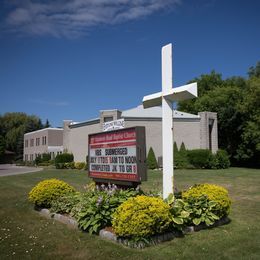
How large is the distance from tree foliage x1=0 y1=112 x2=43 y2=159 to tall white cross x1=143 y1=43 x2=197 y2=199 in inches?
3414

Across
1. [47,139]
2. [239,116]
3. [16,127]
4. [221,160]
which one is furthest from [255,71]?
[16,127]

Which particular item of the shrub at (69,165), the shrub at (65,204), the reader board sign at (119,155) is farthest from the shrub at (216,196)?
the shrub at (69,165)

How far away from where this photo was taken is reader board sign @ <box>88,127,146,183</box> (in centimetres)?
885

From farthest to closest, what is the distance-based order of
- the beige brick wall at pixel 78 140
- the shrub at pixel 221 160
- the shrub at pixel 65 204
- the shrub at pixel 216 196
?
the beige brick wall at pixel 78 140
the shrub at pixel 221 160
the shrub at pixel 65 204
the shrub at pixel 216 196

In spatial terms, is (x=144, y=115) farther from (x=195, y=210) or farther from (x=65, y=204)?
(x=195, y=210)

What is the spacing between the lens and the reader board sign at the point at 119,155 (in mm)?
8852

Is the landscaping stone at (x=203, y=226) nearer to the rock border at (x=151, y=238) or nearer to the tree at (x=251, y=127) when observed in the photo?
the rock border at (x=151, y=238)

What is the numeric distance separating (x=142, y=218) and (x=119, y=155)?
10.4 feet

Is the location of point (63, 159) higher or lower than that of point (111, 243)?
higher

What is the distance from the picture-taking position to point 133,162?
8953mm

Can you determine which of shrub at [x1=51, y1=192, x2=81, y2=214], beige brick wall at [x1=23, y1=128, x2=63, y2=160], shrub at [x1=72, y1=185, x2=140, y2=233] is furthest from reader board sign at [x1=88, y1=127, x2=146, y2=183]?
beige brick wall at [x1=23, y1=128, x2=63, y2=160]

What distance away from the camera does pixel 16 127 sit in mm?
100625

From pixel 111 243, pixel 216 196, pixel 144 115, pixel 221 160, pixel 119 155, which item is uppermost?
pixel 144 115

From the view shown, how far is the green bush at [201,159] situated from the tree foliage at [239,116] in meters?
9.33
